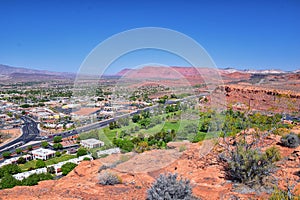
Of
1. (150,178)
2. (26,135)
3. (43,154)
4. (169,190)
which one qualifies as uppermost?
(169,190)

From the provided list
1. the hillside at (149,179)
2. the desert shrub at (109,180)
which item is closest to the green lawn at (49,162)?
the hillside at (149,179)

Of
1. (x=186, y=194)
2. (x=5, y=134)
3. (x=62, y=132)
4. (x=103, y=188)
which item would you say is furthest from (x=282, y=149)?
(x=5, y=134)

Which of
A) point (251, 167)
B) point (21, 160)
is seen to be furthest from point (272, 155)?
point (21, 160)

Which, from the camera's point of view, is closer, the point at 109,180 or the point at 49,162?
the point at 109,180

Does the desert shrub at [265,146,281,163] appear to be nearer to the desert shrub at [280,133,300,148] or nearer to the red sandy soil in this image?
the red sandy soil

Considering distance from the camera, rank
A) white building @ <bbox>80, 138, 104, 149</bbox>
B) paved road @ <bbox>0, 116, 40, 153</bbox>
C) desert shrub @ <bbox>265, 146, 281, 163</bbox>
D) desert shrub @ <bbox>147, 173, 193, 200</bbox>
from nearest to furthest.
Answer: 1. desert shrub @ <bbox>147, 173, 193, 200</bbox>
2. desert shrub @ <bbox>265, 146, 281, 163</bbox>
3. white building @ <bbox>80, 138, 104, 149</bbox>
4. paved road @ <bbox>0, 116, 40, 153</bbox>

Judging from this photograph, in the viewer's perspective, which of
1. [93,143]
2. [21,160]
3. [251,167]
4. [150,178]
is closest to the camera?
[251,167]

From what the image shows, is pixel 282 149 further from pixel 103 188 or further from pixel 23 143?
pixel 23 143

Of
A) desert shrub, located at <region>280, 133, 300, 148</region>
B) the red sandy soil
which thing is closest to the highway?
the red sandy soil

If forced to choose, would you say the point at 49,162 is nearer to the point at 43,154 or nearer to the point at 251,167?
the point at 43,154

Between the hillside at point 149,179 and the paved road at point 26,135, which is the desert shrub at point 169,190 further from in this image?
the paved road at point 26,135
